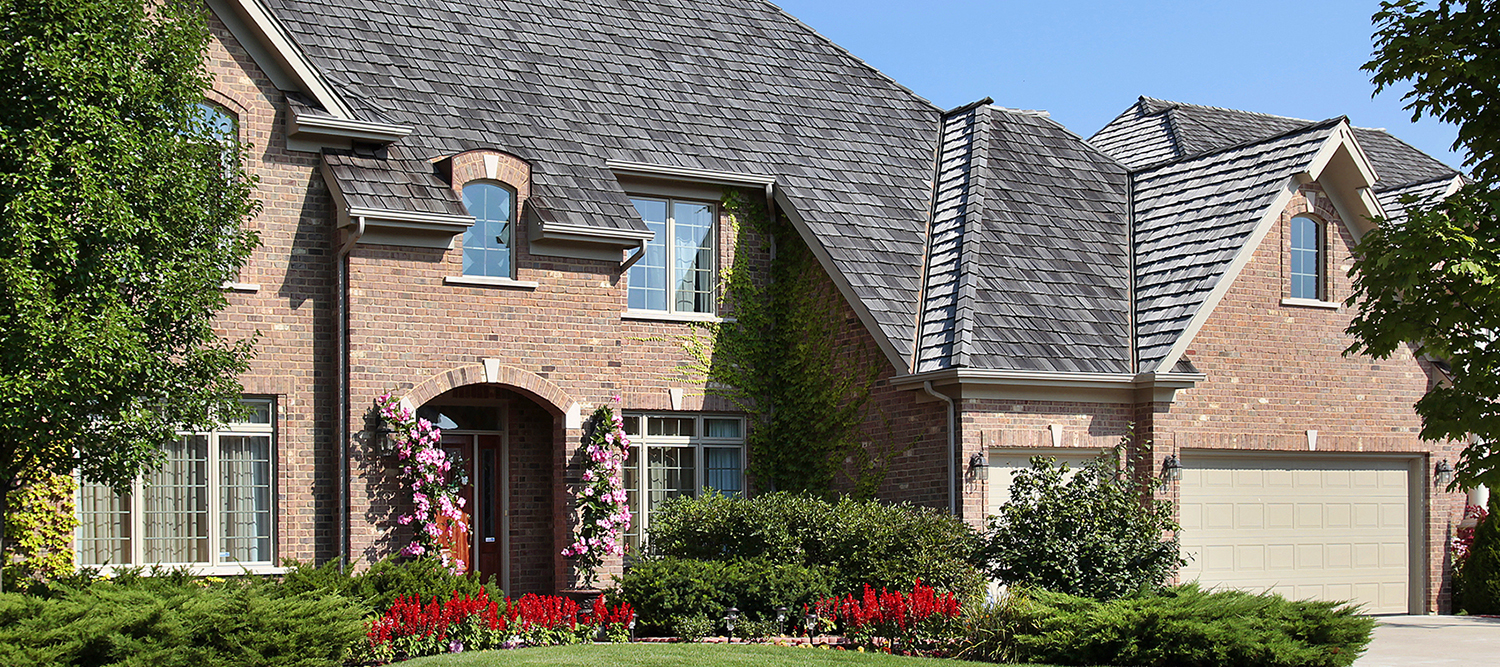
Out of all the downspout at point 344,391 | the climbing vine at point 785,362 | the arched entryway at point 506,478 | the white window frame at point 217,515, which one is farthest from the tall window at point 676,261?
the white window frame at point 217,515

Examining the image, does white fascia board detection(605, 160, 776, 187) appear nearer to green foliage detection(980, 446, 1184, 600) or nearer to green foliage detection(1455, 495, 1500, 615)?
green foliage detection(980, 446, 1184, 600)

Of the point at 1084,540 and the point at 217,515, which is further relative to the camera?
the point at 217,515

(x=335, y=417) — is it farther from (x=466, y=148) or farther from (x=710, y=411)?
(x=710, y=411)

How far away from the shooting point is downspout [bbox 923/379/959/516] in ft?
56.7

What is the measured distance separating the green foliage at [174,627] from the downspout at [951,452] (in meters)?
7.41

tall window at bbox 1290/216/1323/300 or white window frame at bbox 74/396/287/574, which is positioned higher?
tall window at bbox 1290/216/1323/300

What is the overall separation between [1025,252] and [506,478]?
289 inches

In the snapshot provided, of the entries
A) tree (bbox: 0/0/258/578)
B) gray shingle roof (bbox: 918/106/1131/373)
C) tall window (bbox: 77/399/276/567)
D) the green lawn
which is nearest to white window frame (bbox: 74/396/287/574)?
tall window (bbox: 77/399/276/567)

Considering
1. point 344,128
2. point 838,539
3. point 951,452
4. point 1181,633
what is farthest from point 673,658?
point 344,128

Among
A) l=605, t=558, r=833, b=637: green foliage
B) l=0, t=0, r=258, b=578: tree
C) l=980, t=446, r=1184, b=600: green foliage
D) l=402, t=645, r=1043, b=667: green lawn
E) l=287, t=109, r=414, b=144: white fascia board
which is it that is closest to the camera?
l=0, t=0, r=258, b=578: tree

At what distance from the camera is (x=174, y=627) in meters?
11.5

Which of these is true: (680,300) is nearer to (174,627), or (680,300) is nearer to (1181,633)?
(1181,633)

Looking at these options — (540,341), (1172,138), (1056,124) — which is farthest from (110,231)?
(1172,138)

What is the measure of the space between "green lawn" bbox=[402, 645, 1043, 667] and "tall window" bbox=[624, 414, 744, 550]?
195 inches
